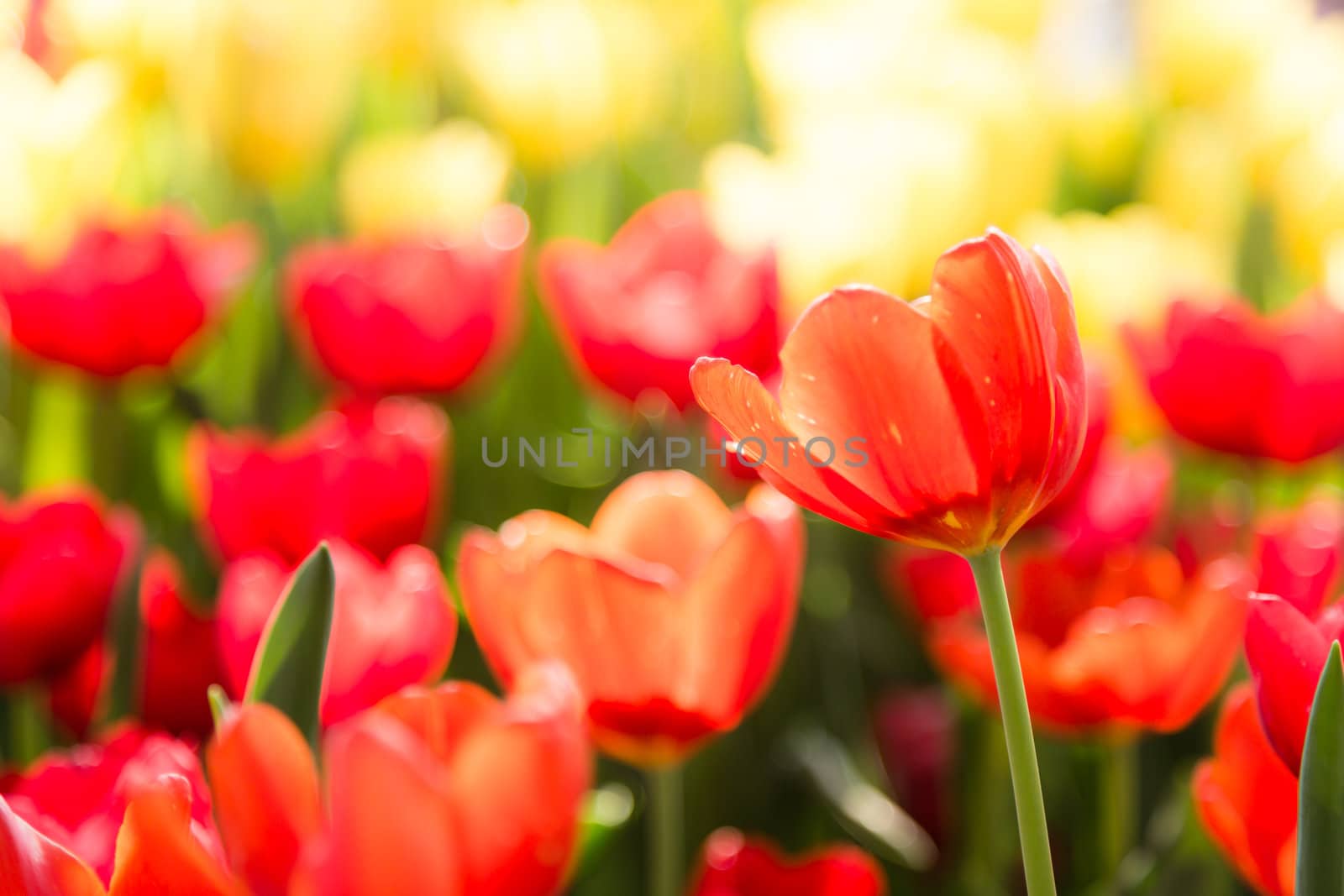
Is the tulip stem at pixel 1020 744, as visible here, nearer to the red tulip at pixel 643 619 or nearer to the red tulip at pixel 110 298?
the red tulip at pixel 643 619

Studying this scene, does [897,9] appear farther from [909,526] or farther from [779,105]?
[909,526]

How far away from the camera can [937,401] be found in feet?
0.81

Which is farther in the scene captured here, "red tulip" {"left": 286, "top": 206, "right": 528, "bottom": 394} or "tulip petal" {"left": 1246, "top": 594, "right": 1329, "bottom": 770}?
"red tulip" {"left": 286, "top": 206, "right": 528, "bottom": 394}

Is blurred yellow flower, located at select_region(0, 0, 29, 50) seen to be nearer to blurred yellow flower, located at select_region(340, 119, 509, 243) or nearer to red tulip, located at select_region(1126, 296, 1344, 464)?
blurred yellow flower, located at select_region(340, 119, 509, 243)

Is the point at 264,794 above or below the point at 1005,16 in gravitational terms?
below

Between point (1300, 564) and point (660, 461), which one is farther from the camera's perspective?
point (660, 461)

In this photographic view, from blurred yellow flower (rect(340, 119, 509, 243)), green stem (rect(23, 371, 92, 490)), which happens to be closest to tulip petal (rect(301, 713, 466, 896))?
green stem (rect(23, 371, 92, 490))

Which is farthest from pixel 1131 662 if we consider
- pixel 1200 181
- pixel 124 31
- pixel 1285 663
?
pixel 124 31

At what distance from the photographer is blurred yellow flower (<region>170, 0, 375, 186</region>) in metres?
0.83

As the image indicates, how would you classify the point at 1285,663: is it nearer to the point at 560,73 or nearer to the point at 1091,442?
the point at 1091,442

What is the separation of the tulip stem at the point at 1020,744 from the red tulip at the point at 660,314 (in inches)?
11.2

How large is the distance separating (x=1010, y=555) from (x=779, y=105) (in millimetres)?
418

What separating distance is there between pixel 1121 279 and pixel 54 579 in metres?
0.47

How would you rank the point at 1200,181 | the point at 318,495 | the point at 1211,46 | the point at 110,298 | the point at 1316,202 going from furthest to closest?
the point at 1211,46, the point at 1200,181, the point at 1316,202, the point at 110,298, the point at 318,495
